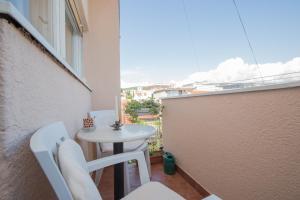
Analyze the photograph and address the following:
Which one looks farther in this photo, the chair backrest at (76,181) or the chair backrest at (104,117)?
the chair backrest at (104,117)

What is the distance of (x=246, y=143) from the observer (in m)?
1.03

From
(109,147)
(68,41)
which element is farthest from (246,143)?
(68,41)

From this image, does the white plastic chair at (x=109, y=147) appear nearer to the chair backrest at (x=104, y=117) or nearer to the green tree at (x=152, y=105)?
the chair backrest at (x=104, y=117)

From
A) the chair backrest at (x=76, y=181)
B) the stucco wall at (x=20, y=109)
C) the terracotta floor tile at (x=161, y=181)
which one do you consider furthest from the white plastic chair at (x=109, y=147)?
the chair backrest at (x=76, y=181)

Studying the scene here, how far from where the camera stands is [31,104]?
19.2 inches

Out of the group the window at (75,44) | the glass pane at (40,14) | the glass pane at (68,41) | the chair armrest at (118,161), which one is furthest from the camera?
the window at (75,44)

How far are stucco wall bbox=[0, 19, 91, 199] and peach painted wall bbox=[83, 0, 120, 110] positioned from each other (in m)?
1.67

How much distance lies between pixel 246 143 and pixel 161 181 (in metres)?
1.15

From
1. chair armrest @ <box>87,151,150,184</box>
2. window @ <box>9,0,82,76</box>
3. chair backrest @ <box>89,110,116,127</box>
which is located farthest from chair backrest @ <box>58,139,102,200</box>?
chair backrest @ <box>89,110,116,127</box>

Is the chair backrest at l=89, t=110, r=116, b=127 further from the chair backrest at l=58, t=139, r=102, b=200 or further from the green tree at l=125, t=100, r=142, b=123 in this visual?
the chair backrest at l=58, t=139, r=102, b=200

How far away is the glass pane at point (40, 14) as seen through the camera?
594 mm

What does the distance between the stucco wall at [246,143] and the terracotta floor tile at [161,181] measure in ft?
0.48

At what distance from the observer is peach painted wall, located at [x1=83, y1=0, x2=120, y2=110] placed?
2248 millimetres

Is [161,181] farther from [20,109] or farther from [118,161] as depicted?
[20,109]
